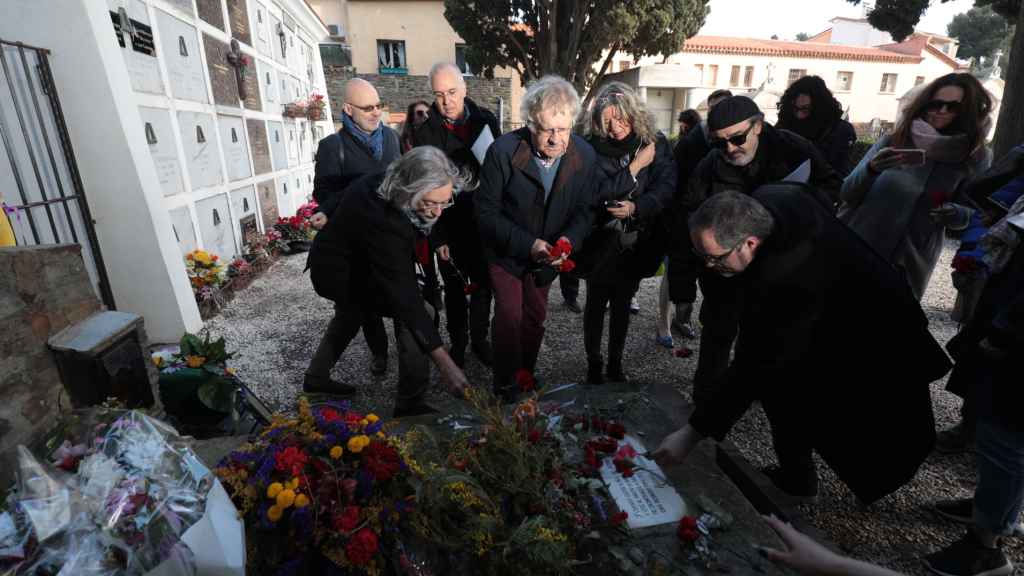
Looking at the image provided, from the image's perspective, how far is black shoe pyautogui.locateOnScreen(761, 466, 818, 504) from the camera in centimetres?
215

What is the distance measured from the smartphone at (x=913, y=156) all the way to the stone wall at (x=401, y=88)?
51.1 feet

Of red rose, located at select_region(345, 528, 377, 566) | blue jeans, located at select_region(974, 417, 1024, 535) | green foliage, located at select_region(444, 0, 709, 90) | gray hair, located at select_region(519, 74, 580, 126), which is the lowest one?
blue jeans, located at select_region(974, 417, 1024, 535)

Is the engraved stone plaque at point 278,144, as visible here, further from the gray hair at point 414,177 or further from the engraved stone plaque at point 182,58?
the gray hair at point 414,177

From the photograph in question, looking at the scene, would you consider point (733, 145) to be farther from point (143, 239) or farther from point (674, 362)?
point (143, 239)

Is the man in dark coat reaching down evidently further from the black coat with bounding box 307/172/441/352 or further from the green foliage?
the green foliage

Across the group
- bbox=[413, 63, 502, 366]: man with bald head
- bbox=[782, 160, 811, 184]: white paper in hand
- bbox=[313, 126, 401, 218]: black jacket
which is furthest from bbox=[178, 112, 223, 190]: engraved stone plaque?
bbox=[782, 160, 811, 184]: white paper in hand

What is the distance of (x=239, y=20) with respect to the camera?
20.6 feet

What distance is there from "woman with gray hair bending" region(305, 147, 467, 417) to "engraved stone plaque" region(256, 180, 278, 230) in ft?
15.3

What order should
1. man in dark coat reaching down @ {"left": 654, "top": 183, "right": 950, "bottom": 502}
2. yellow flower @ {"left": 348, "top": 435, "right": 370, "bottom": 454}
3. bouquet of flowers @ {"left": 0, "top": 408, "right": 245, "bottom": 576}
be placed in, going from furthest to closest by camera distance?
man in dark coat reaching down @ {"left": 654, "top": 183, "right": 950, "bottom": 502} < yellow flower @ {"left": 348, "top": 435, "right": 370, "bottom": 454} < bouquet of flowers @ {"left": 0, "top": 408, "right": 245, "bottom": 576}

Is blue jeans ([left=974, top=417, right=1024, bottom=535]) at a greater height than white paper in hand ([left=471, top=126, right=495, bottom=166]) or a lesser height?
lesser

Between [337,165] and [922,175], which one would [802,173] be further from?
[337,165]

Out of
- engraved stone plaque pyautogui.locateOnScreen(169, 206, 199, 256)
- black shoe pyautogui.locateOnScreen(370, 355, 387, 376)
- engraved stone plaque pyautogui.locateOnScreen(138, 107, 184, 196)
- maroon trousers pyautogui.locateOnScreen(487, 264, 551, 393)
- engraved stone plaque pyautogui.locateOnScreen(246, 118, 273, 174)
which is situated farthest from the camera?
engraved stone plaque pyautogui.locateOnScreen(246, 118, 273, 174)

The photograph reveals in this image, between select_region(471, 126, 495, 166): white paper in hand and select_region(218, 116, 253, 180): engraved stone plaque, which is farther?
select_region(218, 116, 253, 180): engraved stone plaque

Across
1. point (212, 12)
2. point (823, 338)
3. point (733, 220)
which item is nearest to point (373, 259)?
point (733, 220)
